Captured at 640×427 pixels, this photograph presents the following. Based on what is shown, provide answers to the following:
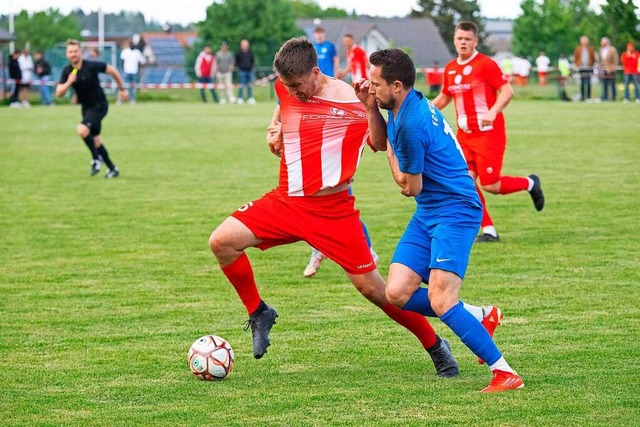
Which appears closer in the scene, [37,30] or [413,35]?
[37,30]

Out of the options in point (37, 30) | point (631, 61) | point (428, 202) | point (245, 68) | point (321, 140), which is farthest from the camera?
point (37, 30)

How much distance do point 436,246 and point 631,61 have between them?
3068 cm

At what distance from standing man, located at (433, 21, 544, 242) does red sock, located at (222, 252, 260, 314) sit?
4790 mm

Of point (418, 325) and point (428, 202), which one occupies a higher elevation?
point (428, 202)

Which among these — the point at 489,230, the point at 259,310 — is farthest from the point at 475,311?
the point at 489,230

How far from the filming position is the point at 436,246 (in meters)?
5.80

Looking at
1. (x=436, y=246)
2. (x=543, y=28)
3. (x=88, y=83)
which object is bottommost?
(x=436, y=246)

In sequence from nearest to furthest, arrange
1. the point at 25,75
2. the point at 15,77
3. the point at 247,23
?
the point at 15,77 < the point at 25,75 < the point at 247,23

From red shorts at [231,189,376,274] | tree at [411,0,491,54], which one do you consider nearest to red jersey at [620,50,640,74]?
red shorts at [231,189,376,274]

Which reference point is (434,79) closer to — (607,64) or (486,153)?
(607,64)

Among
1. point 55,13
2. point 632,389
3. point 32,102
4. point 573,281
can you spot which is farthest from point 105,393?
point 55,13

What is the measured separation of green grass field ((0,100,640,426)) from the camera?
5.56 m

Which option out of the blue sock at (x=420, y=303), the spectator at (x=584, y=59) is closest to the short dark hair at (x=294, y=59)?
the blue sock at (x=420, y=303)

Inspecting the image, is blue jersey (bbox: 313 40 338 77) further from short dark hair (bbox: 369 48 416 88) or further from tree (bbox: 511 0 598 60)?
tree (bbox: 511 0 598 60)
